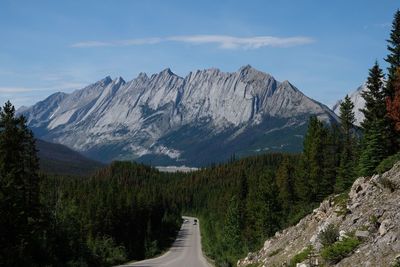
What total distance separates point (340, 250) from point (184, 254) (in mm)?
73898

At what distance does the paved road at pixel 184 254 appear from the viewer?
75.8 m

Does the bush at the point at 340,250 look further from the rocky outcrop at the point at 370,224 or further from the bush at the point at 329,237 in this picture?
the bush at the point at 329,237

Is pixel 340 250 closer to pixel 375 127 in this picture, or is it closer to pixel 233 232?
pixel 375 127

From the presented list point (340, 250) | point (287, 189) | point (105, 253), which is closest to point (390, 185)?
point (340, 250)

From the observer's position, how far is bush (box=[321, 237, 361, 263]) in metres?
23.7

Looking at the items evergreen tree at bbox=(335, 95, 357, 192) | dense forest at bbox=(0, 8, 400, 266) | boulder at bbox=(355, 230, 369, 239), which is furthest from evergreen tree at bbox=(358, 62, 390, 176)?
boulder at bbox=(355, 230, 369, 239)

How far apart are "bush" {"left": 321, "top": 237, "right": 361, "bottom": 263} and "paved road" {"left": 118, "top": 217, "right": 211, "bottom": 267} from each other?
51797mm

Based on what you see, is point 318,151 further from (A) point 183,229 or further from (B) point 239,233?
(A) point 183,229

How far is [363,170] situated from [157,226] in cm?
10521

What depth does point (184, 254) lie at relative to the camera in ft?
310

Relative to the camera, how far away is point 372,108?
60.8 meters

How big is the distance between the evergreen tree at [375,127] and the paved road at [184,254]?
34455 mm

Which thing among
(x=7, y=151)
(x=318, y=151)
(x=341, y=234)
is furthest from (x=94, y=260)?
(x=341, y=234)

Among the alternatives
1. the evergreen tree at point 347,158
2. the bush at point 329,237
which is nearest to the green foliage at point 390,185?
the bush at point 329,237
